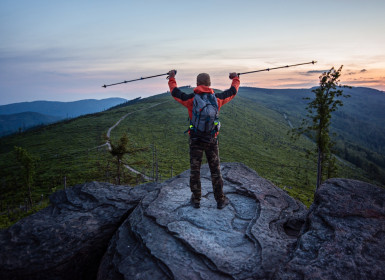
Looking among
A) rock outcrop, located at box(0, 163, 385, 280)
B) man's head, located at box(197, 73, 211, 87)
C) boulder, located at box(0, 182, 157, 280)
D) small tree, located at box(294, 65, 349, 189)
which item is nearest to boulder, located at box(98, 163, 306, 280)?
rock outcrop, located at box(0, 163, 385, 280)

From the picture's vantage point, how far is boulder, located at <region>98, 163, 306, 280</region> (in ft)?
19.7

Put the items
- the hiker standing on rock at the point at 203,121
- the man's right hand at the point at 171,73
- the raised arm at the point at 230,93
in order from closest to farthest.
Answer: the hiker standing on rock at the point at 203,121, the raised arm at the point at 230,93, the man's right hand at the point at 171,73

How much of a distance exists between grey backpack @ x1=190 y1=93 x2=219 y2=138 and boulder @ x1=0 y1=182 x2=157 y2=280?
500 cm

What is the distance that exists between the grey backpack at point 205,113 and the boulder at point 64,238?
5.00 metres

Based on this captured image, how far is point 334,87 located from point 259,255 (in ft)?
88.3

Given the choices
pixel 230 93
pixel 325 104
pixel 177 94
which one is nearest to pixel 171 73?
pixel 177 94

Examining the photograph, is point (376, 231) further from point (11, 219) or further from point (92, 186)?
point (11, 219)

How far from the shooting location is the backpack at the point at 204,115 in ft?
25.1

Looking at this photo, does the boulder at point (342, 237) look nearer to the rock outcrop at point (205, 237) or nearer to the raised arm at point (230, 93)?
the rock outcrop at point (205, 237)

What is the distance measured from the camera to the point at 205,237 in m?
7.10

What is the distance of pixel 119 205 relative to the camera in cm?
1013

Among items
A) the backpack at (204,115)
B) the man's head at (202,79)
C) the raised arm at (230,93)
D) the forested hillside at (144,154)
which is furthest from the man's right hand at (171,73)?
the forested hillside at (144,154)

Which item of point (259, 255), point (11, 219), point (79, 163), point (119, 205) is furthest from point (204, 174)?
point (79, 163)

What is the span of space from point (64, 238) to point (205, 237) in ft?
16.2
